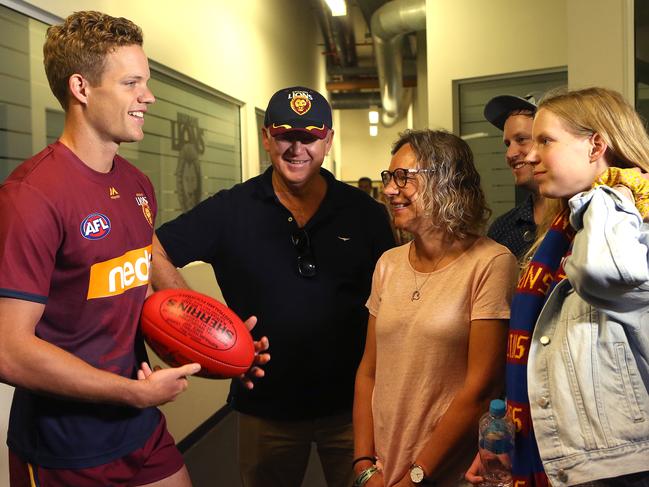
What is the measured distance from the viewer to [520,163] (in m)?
2.31

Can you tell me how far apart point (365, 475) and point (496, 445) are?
1.37 ft

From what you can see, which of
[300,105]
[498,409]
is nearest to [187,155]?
[300,105]

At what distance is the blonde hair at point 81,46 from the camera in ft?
4.91

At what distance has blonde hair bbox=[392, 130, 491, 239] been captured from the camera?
5.60 ft

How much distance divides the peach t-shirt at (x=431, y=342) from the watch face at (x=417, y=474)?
0.24 ft

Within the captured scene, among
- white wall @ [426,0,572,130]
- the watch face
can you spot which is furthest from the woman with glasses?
white wall @ [426,0,572,130]

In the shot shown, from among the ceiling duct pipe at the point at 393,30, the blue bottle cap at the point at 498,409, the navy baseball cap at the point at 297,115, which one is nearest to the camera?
the blue bottle cap at the point at 498,409

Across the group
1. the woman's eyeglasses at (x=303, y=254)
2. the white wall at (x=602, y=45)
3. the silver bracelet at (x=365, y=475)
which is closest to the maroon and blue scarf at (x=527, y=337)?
the silver bracelet at (x=365, y=475)

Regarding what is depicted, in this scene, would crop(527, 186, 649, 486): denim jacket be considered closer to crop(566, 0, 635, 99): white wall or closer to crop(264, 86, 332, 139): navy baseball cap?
crop(264, 86, 332, 139): navy baseball cap

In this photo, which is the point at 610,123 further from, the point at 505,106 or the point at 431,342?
the point at 505,106

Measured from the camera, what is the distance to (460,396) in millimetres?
1560

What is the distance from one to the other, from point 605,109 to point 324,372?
48.1 inches

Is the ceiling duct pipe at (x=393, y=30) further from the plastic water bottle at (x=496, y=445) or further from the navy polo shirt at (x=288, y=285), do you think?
the plastic water bottle at (x=496, y=445)

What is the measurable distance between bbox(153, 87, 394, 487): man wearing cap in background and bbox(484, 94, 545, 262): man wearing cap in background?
61cm
